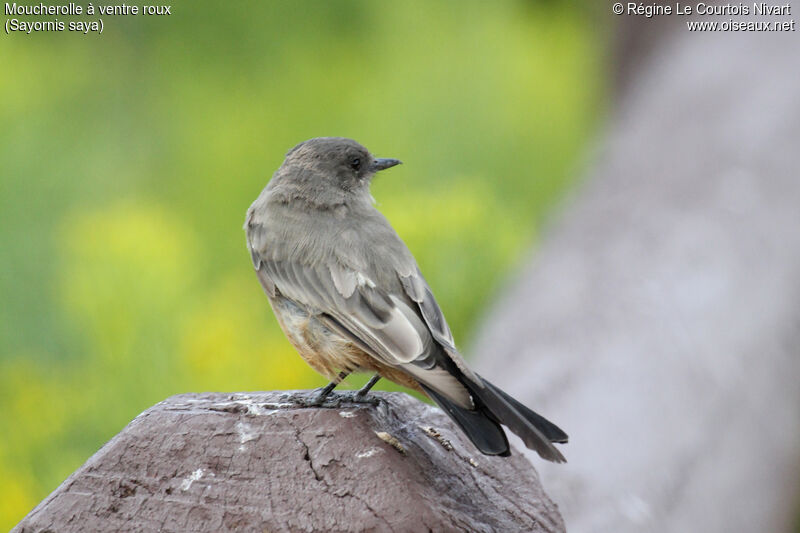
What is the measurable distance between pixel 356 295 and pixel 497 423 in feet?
1.70

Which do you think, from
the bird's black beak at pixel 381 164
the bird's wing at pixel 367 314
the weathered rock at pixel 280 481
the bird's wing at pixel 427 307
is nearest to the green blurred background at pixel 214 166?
the bird's black beak at pixel 381 164

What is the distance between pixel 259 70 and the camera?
9.27 metres

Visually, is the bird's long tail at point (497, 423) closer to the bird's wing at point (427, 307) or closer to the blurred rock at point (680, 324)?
the bird's wing at point (427, 307)

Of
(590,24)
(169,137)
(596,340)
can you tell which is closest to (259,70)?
(169,137)

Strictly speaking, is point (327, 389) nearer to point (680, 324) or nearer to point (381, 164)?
point (381, 164)

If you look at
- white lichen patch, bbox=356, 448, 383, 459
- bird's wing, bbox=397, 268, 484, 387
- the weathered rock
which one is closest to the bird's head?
bird's wing, bbox=397, 268, 484, 387

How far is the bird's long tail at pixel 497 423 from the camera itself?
2.08 metres

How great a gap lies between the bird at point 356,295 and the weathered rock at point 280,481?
Result: 0.48ft

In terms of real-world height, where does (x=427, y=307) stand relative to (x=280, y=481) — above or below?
above

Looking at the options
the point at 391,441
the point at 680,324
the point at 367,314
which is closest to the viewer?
the point at 391,441

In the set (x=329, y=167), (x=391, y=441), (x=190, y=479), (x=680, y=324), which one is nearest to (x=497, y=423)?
(x=391, y=441)

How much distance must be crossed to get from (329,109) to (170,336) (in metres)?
3.67

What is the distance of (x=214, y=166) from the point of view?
795 cm

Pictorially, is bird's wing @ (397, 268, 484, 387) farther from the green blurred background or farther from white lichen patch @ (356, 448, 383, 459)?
the green blurred background
